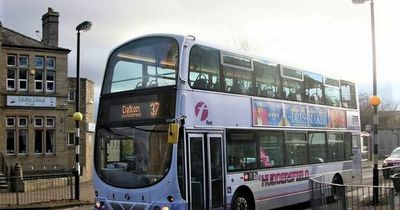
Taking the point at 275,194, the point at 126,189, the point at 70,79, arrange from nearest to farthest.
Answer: the point at 126,189, the point at 275,194, the point at 70,79

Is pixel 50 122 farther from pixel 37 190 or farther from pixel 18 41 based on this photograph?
pixel 37 190

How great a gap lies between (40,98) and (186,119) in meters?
22.8

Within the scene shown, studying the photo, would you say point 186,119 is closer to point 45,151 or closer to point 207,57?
point 207,57

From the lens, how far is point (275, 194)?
46.5 ft

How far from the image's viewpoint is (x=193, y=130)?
11211 mm

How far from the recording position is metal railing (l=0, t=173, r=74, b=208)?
2075 cm

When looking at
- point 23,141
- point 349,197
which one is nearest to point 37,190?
point 23,141

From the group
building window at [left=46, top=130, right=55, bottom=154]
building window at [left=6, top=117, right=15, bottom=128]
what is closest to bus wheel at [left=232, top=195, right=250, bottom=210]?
building window at [left=6, top=117, right=15, bottom=128]

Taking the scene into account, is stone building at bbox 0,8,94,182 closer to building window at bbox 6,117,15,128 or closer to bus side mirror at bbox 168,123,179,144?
building window at bbox 6,117,15,128

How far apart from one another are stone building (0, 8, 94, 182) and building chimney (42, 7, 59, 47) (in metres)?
1.70

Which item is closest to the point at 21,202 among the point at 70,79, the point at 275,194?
the point at 275,194

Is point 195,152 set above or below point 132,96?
below

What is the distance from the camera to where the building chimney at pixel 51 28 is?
34.5 metres

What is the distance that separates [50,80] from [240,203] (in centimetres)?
2268
